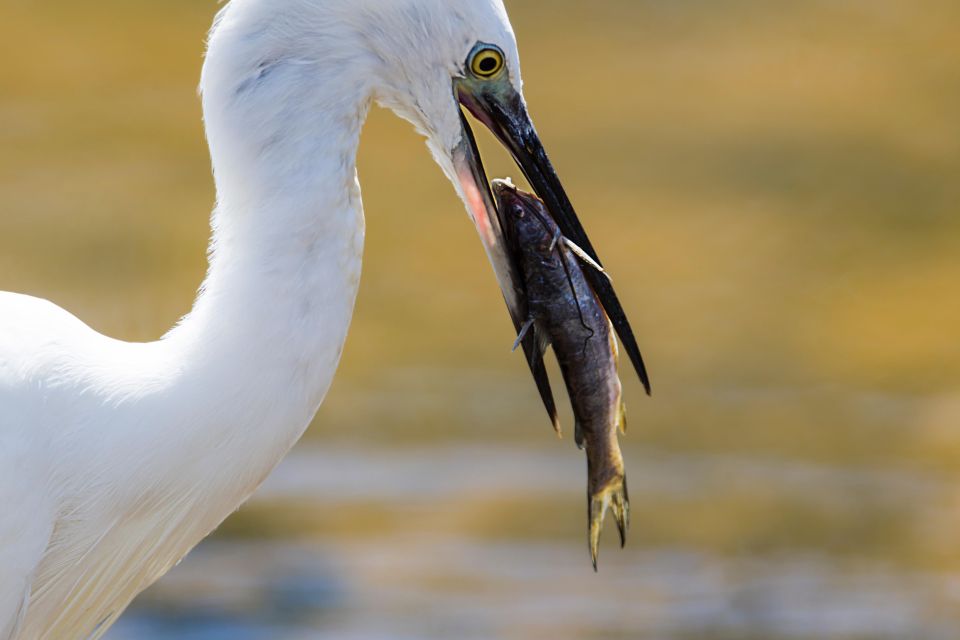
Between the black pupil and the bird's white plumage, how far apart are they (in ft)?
0.09

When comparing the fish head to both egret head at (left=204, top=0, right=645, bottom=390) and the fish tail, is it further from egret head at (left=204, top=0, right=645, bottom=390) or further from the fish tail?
the fish tail

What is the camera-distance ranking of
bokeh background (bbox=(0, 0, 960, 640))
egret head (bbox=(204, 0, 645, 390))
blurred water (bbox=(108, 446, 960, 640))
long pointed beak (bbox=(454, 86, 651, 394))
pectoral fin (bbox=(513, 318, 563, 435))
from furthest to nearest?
bokeh background (bbox=(0, 0, 960, 640)), blurred water (bbox=(108, 446, 960, 640)), pectoral fin (bbox=(513, 318, 563, 435)), long pointed beak (bbox=(454, 86, 651, 394)), egret head (bbox=(204, 0, 645, 390))

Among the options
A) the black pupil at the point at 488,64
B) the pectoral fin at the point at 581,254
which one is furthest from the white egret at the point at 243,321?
the pectoral fin at the point at 581,254

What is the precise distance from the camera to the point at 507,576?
4.81 meters

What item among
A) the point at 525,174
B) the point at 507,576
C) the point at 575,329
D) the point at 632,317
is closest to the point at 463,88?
the point at 525,174

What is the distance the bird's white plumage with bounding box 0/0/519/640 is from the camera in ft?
7.58

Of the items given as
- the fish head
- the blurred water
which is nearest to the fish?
the fish head

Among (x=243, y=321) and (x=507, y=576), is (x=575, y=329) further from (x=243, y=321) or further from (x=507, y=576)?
(x=507, y=576)

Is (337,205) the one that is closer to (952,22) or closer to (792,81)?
(792,81)

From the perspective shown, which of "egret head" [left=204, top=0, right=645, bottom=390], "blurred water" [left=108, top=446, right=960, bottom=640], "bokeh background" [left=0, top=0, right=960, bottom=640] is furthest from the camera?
"bokeh background" [left=0, top=0, right=960, bottom=640]

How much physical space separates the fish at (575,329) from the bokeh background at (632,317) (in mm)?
2076

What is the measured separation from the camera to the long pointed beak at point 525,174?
8.04 feet

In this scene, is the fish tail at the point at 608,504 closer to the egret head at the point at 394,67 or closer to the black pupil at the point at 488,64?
the egret head at the point at 394,67

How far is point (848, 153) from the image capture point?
23.5 ft
